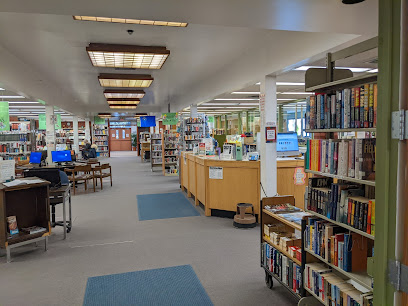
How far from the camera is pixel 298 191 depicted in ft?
20.1

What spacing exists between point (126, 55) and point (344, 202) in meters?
4.63

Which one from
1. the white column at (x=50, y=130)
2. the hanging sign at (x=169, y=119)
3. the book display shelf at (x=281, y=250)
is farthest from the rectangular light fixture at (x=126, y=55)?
the hanging sign at (x=169, y=119)

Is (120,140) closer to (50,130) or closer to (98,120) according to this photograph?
(98,120)

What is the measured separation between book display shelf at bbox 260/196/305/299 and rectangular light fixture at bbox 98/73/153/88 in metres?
5.13

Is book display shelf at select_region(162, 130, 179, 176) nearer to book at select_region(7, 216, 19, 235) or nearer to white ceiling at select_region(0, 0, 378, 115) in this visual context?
white ceiling at select_region(0, 0, 378, 115)

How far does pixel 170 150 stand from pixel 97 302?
10089mm

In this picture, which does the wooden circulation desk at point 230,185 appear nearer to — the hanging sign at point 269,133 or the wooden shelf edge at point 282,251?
the hanging sign at point 269,133

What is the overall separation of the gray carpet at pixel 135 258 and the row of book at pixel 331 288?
0.59 m

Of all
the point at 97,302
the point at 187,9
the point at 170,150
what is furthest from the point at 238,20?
the point at 170,150

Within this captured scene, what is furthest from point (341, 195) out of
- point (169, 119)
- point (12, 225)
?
point (169, 119)

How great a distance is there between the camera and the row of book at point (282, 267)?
299cm

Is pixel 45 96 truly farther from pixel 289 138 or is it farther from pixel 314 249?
pixel 314 249

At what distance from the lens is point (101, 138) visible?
24.3m

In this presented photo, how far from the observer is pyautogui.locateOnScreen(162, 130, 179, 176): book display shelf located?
42.1 feet
